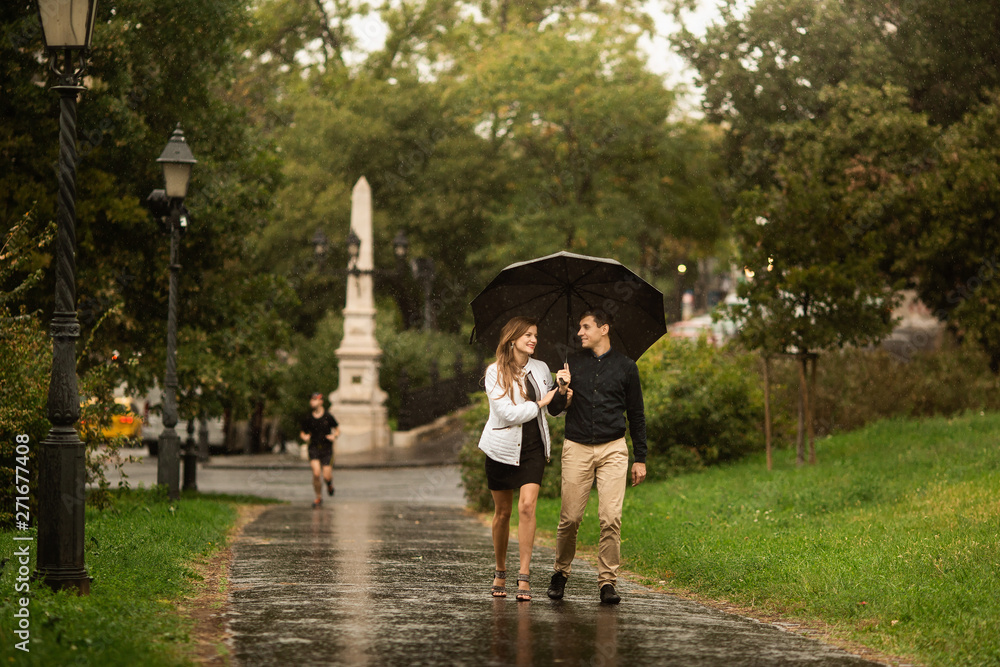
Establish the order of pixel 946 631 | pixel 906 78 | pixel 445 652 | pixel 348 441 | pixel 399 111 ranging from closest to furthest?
1. pixel 445 652
2. pixel 946 631
3. pixel 906 78
4. pixel 348 441
5. pixel 399 111

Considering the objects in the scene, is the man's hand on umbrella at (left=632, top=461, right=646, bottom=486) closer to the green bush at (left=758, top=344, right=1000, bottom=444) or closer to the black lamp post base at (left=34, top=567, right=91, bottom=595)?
the black lamp post base at (left=34, top=567, right=91, bottom=595)

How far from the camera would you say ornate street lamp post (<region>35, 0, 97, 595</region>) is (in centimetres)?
723

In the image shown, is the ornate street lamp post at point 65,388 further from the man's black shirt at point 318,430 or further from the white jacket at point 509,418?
the man's black shirt at point 318,430

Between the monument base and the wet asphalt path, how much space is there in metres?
24.8

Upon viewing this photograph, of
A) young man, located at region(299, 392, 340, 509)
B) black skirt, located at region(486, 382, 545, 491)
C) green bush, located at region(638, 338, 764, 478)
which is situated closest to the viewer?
black skirt, located at region(486, 382, 545, 491)

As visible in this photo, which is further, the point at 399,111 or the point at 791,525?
the point at 399,111

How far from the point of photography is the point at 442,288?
47094 mm

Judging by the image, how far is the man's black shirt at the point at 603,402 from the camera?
7.93 meters

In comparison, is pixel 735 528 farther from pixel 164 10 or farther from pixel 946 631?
pixel 164 10

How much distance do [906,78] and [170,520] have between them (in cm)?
1820

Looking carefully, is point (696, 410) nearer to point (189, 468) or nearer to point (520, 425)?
point (189, 468)

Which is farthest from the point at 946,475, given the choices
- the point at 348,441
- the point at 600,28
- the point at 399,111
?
the point at 399,111

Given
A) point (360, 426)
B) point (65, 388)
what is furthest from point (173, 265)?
point (360, 426)

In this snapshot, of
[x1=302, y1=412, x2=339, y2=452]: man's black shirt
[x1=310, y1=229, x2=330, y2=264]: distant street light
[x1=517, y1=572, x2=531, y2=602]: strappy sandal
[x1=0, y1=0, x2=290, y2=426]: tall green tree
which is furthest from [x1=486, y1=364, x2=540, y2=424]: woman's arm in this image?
[x1=310, y1=229, x2=330, y2=264]: distant street light
